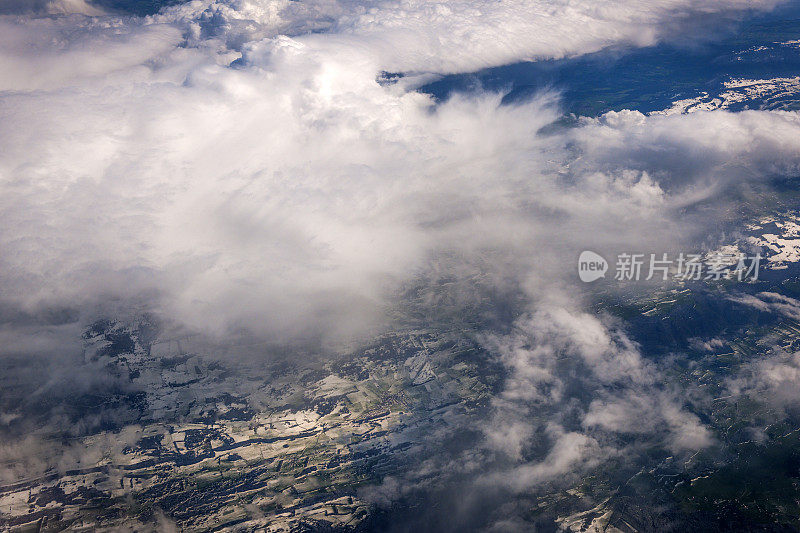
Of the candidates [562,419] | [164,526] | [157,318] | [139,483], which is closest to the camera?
[164,526]

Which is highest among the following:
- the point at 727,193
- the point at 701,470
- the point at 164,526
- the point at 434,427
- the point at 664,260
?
the point at 727,193

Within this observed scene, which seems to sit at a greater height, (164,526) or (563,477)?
(563,477)

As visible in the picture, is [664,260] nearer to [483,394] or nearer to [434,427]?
[483,394]

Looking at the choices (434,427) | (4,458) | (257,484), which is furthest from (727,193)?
(4,458)

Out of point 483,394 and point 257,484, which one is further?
point 483,394
